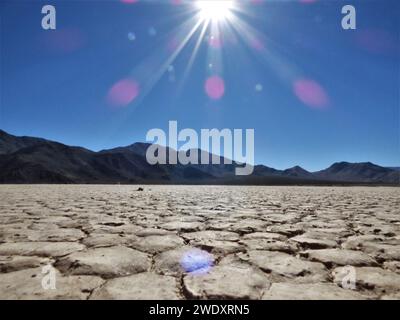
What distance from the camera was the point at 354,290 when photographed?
1.61 meters

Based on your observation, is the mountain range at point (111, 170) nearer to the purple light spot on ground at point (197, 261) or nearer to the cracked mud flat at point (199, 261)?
the cracked mud flat at point (199, 261)

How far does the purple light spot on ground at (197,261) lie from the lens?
191 cm

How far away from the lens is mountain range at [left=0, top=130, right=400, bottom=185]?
58031mm

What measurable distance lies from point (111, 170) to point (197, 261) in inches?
3457

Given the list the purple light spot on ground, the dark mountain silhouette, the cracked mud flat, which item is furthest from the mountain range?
the purple light spot on ground

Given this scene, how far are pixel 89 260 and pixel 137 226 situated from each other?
151 centimetres

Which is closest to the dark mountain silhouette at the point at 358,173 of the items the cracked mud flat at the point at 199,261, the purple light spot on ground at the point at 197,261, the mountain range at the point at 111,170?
the mountain range at the point at 111,170

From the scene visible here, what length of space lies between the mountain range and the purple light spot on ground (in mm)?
44426

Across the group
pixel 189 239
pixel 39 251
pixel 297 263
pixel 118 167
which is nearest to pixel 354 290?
pixel 297 263

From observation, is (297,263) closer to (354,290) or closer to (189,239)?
(354,290)

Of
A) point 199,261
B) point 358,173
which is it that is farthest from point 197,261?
point 358,173

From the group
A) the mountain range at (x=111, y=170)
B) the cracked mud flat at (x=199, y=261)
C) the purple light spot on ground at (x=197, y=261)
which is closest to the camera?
the cracked mud flat at (x=199, y=261)

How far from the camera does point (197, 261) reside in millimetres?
2096

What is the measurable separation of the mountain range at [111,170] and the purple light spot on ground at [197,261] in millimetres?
44426
